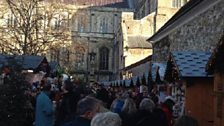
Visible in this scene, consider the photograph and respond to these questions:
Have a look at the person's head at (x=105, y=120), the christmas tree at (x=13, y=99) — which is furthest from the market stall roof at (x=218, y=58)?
the christmas tree at (x=13, y=99)

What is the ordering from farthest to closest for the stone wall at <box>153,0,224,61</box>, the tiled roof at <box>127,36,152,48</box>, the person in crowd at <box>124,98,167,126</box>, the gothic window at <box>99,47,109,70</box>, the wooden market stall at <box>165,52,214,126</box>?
the gothic window at <box>99,47,109,70</box> → the tiled roof at <box>127,36,152,48</box> → the stone wall at <box>153,0,224,61</box> → the wooden market stall at <box>165,52,214,126</box> → the person in crowd at <box>124,98,167,126</box>

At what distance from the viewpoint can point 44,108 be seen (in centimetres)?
1061

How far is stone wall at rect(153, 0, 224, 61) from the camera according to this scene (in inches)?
735

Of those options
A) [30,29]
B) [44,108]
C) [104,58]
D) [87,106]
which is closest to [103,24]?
[104,58]

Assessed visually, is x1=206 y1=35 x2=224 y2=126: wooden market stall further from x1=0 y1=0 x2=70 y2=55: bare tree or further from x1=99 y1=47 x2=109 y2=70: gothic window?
x1=99 y1=47 x2=109 y2=70: gothic window

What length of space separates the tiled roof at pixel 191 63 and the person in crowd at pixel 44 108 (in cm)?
321

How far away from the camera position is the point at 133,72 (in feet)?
158

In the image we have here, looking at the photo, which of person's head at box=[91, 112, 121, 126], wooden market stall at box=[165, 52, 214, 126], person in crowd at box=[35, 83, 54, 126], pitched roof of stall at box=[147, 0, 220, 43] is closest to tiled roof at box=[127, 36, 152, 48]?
pitched roof of stall at box=[147, 0, 220, 43]

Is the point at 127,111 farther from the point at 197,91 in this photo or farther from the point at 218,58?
the point at 197,91

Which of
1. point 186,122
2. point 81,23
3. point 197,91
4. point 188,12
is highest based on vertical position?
point 81,23

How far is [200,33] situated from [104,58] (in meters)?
56.1

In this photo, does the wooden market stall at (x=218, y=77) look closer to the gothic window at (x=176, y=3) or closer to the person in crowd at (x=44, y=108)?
the person in crowd at (x=44, y=108)

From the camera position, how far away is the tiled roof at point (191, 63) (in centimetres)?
1155

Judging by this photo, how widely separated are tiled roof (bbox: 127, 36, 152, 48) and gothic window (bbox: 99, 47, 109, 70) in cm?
1945
